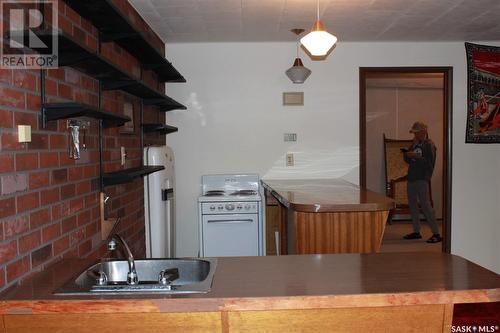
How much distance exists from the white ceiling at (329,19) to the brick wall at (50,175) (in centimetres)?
86

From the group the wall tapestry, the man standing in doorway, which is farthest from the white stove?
the man standing in doorway

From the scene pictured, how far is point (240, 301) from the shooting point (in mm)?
1551

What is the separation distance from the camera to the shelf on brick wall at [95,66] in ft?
6.09

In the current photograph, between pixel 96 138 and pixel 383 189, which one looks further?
pixel 383 189

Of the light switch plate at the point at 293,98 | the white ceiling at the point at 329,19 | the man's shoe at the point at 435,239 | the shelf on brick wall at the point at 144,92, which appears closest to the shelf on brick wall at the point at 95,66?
the shelf on brick wall at the point at 144,92

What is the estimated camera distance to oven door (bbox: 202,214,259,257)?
173 inches

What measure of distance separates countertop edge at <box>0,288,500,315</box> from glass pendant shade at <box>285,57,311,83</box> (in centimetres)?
331

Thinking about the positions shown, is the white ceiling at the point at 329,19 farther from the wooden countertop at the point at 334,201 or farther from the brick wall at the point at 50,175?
the wooden countertop at the point at 334,201

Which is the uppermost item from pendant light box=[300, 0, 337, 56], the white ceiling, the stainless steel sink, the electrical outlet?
the white ceiling

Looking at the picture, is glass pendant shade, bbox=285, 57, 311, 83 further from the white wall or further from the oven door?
the oven door

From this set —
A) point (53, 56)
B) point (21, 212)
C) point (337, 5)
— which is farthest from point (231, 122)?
point (21, 212)

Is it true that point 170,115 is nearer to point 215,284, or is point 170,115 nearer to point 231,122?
point 231,122

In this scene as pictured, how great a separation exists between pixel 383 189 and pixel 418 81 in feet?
5.96

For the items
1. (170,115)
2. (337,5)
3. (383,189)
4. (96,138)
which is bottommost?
(383,189)
